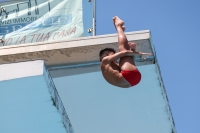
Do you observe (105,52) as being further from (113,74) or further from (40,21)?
(40,21)

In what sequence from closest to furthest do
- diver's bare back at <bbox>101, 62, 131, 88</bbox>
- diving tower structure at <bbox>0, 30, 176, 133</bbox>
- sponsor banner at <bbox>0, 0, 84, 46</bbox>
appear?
diver's bare back at <bbox>101, 62, 131, 88</bbox>
diving tower structure at <bbox>0, 30, 176, 133</bbox>
sponsor banner at <bbox>0, 0, 84, 46</bbox>

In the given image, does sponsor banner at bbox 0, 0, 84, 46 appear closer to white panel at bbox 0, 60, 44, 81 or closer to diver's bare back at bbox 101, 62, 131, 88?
white panel at bbox 0, 60, 44, 81

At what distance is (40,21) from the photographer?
789 cm

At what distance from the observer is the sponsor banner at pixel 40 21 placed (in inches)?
Answer: 302

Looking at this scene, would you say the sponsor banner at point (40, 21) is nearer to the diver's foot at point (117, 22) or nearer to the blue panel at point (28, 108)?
the diver's foot at point (117, 22)

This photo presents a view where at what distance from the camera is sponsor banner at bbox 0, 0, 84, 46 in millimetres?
7668

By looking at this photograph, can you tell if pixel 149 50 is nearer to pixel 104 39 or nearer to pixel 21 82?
pixel 104 39

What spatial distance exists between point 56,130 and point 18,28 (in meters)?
2.29

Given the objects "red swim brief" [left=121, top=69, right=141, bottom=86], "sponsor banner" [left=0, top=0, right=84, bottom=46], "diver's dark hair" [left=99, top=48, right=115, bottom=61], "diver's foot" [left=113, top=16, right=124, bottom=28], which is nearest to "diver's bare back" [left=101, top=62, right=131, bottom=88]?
"red swim brief" [left=121, top=69, right=141, bottom=86]

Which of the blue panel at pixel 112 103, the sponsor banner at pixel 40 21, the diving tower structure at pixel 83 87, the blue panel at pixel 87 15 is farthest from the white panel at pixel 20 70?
the blue panel at pixel 87 15

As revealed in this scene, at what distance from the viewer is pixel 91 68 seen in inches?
266

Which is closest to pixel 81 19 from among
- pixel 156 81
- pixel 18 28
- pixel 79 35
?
pixel 79 35

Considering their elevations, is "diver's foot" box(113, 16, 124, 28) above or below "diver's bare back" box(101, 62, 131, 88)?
above

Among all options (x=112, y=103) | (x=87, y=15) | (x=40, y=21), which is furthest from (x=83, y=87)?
(x=40, y=21)
